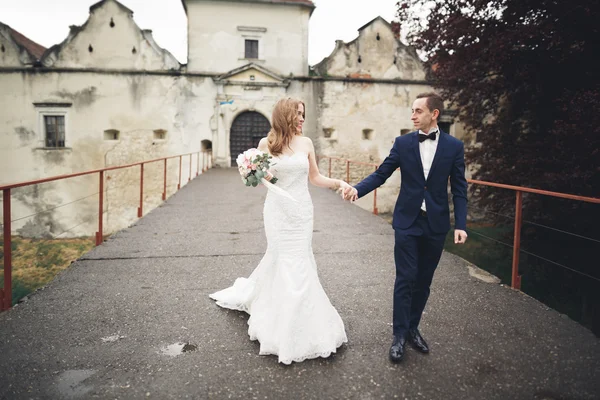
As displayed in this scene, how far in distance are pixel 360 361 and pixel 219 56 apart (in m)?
17.5

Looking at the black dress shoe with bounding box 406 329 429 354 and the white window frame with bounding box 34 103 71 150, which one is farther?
the white window frame with bounding box 34 103 71 150

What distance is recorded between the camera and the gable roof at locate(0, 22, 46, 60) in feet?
55.0

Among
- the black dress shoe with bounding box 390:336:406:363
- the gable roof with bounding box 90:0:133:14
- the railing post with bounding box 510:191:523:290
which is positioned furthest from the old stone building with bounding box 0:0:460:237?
the black dress shoe with bounding box 390:336:406:363

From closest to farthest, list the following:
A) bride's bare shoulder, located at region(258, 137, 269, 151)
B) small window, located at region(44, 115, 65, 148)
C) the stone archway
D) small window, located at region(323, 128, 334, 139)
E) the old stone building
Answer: bride's bare shoulder, located at region(258, 137, 269, 151), the old stone building, small window, located at region(44, 115, 65, 148), the stone archway, small window, located at region(323, 128, 334, 139)

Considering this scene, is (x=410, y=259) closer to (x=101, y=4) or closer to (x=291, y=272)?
(x=291, y=272)

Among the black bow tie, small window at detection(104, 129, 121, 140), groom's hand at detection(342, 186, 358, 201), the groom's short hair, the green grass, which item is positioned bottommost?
the green grass

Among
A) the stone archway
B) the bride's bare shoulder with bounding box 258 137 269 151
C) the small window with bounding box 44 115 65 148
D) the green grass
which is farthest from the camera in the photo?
the stone archway

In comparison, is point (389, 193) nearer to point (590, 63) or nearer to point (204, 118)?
point (204, 118)

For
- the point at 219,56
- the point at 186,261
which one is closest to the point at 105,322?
the point at 186,261

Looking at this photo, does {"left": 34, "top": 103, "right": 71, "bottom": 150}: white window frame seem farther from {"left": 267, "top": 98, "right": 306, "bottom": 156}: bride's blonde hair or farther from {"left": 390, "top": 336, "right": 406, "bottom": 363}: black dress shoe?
{"left": 390, "top": 336, "right": 406, "bottom": 363}: black dress shoe

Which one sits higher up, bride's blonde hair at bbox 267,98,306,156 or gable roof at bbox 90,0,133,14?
gable roof at bbox 90,0,133,14

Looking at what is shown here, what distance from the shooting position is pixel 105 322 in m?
3.17

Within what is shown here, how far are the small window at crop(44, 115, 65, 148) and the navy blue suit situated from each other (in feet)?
62.4

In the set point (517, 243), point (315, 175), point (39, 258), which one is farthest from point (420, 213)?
point (39, 258)
